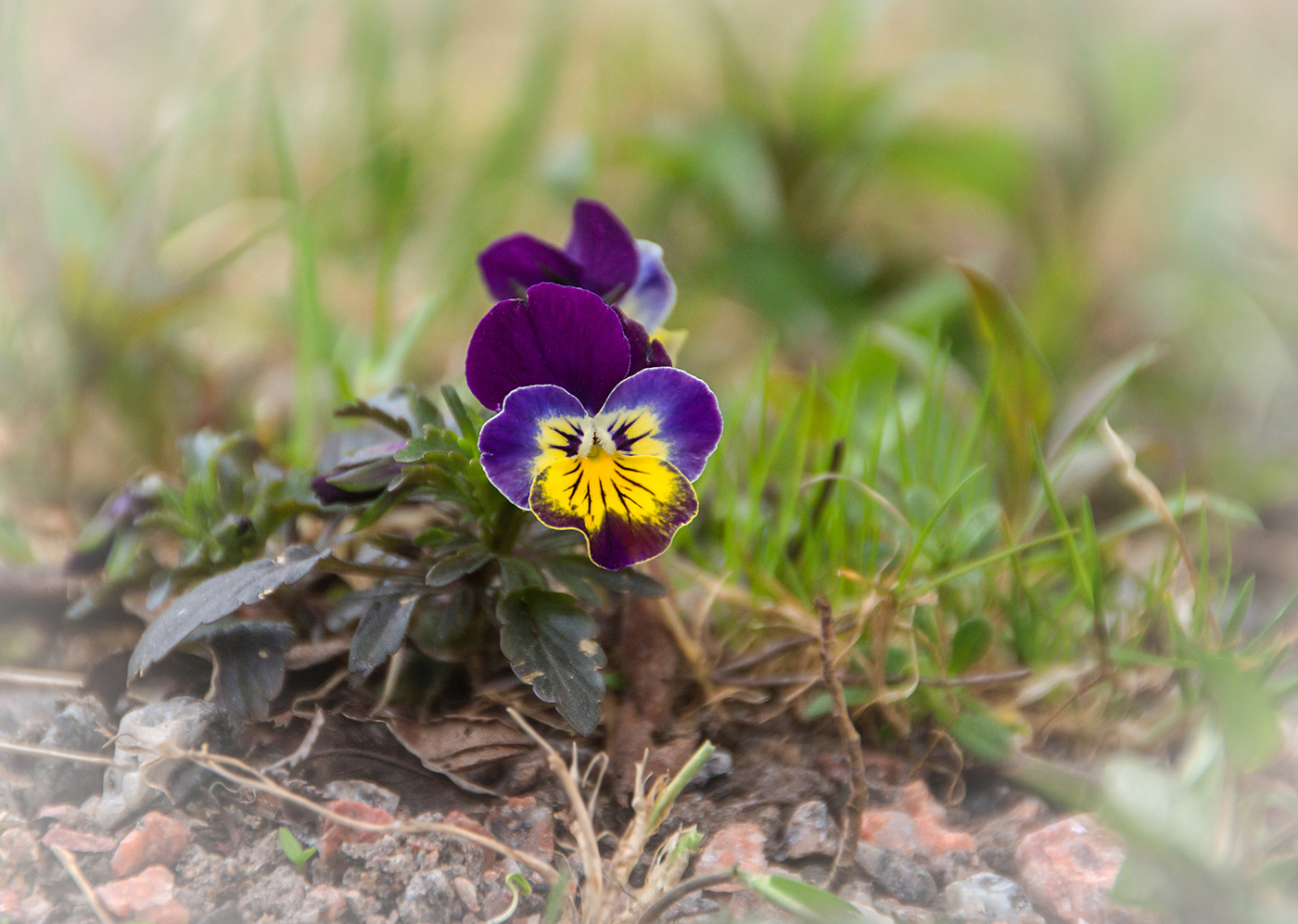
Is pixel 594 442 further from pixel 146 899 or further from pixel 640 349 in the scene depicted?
pixel 146 899

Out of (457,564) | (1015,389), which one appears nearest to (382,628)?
(457,564)

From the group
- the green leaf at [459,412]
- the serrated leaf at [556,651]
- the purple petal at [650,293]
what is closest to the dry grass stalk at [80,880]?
the serrated leaf at [556,651]

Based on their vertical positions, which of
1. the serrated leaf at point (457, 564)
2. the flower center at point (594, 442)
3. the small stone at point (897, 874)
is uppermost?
the flower center at point (594, 442)

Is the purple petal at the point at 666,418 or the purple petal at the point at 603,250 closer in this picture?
the purple petal at the point at 666,418

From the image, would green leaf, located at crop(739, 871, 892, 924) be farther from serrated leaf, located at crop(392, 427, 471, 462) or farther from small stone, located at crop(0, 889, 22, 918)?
small stone, located at crop(0, 889, 22, 918)

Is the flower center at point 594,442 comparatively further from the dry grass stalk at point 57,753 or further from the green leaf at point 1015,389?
the green leaf at point 1015,389
